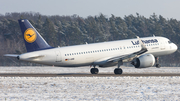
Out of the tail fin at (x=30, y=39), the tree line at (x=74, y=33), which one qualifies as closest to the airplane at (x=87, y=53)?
the tail fin at (x=30, y=39)

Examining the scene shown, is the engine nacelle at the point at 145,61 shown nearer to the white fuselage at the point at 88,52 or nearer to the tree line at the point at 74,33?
the white fuselage at the point at 88,52

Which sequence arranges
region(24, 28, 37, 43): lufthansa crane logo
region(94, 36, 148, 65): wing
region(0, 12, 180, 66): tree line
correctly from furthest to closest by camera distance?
region(0, 12, 180, 66): tree line, region(94, 36, 148, 65): wing, region(24, 28, 37, 43): lufthansa crane logo

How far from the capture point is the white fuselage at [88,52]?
35.4 metres

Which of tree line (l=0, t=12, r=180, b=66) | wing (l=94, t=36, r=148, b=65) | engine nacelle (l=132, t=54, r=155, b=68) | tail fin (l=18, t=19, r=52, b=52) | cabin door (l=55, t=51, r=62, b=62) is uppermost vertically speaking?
tree line (l=0, t=12, r=180, b=66)

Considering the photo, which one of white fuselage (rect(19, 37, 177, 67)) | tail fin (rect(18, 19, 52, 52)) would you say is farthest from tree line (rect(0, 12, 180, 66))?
tail fin (rect(18, 19, 52, 52))

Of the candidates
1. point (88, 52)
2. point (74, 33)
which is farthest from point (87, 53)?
point (74, 33)

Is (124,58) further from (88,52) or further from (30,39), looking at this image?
(30,39)

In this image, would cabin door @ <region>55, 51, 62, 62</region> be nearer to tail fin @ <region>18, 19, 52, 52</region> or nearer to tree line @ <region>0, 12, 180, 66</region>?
tail fin @ <region>18, 19, 52, 52</region>

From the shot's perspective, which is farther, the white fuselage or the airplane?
the airplane

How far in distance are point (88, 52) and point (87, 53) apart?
0.63 feet

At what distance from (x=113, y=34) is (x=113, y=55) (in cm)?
9167

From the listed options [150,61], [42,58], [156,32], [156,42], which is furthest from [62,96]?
[156,32]

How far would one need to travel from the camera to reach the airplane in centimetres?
3562

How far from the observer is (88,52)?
37.2m
